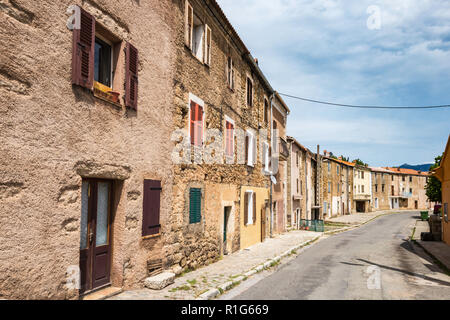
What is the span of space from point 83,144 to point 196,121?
15.8 feet

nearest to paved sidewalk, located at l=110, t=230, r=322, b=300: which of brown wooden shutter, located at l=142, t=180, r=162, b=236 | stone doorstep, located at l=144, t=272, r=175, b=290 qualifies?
stone doorstep, located at l=144, t=272, r=175, b=290

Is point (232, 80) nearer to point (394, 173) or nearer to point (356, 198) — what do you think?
point (356, 198)

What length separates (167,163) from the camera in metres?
8.74

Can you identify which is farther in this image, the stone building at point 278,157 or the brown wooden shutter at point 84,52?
the stone building at point 278,157

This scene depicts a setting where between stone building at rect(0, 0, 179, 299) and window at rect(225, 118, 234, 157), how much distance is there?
4.53 meters

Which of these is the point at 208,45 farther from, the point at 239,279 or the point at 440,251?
the point at 440,251

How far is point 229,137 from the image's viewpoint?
13477 mm

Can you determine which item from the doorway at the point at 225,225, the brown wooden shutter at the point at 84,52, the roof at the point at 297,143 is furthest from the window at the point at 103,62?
the roof at the point at 297,143

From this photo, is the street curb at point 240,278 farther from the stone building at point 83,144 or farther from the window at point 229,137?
the window at point 229,137

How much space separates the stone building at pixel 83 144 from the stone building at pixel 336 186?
37685mm

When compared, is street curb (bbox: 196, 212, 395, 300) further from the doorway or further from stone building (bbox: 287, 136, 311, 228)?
stone building (bbox: 287, 136, 311, 228)

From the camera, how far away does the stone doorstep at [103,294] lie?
6.26m

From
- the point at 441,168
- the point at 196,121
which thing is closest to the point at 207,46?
the point at 196,121
